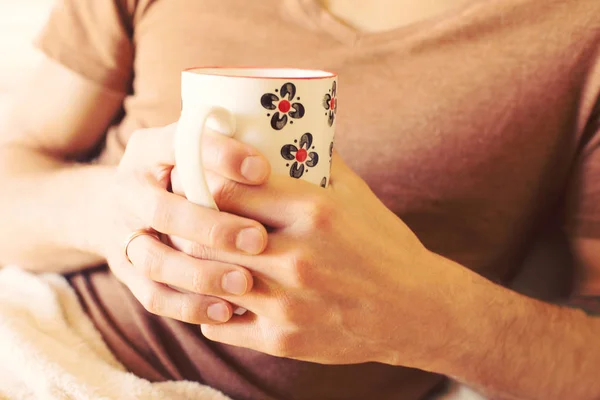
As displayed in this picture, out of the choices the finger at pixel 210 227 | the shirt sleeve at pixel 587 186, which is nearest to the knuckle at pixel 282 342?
the finger at pixel 210 227

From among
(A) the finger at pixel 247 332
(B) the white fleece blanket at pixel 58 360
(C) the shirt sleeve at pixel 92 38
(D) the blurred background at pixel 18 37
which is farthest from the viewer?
(D) the blurred background at pixel 18 37

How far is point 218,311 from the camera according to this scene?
0.50 metres

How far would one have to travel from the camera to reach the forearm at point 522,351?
1.99 feet

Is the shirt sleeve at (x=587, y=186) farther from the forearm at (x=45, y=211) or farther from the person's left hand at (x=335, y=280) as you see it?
the forearm at (x=45, y=211)

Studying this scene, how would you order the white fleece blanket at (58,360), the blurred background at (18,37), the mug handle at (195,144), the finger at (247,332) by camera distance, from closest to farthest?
the mug handle at (195,144)
the finger at (247,332)
the white fleece blanket at (58,360)
the blurred background at (18,37)

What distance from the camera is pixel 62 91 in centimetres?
86

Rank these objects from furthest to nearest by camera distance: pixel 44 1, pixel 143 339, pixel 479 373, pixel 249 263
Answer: pixel 44 1, pixel 143 339, pixel 479 373, pixel 249 263

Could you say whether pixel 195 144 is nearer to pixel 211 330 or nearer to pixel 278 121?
pixel 278 121

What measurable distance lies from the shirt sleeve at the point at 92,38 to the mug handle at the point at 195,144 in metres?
0.50

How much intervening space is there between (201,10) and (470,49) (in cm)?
39

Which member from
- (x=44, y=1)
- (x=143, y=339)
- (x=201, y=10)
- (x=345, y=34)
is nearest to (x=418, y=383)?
(x=143, y=339)

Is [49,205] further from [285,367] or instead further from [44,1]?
[44,1]

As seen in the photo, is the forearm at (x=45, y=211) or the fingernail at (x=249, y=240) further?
the forearm at (x=45, y=211)

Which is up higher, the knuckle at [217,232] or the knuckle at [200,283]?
the knuckle at [217,232]
